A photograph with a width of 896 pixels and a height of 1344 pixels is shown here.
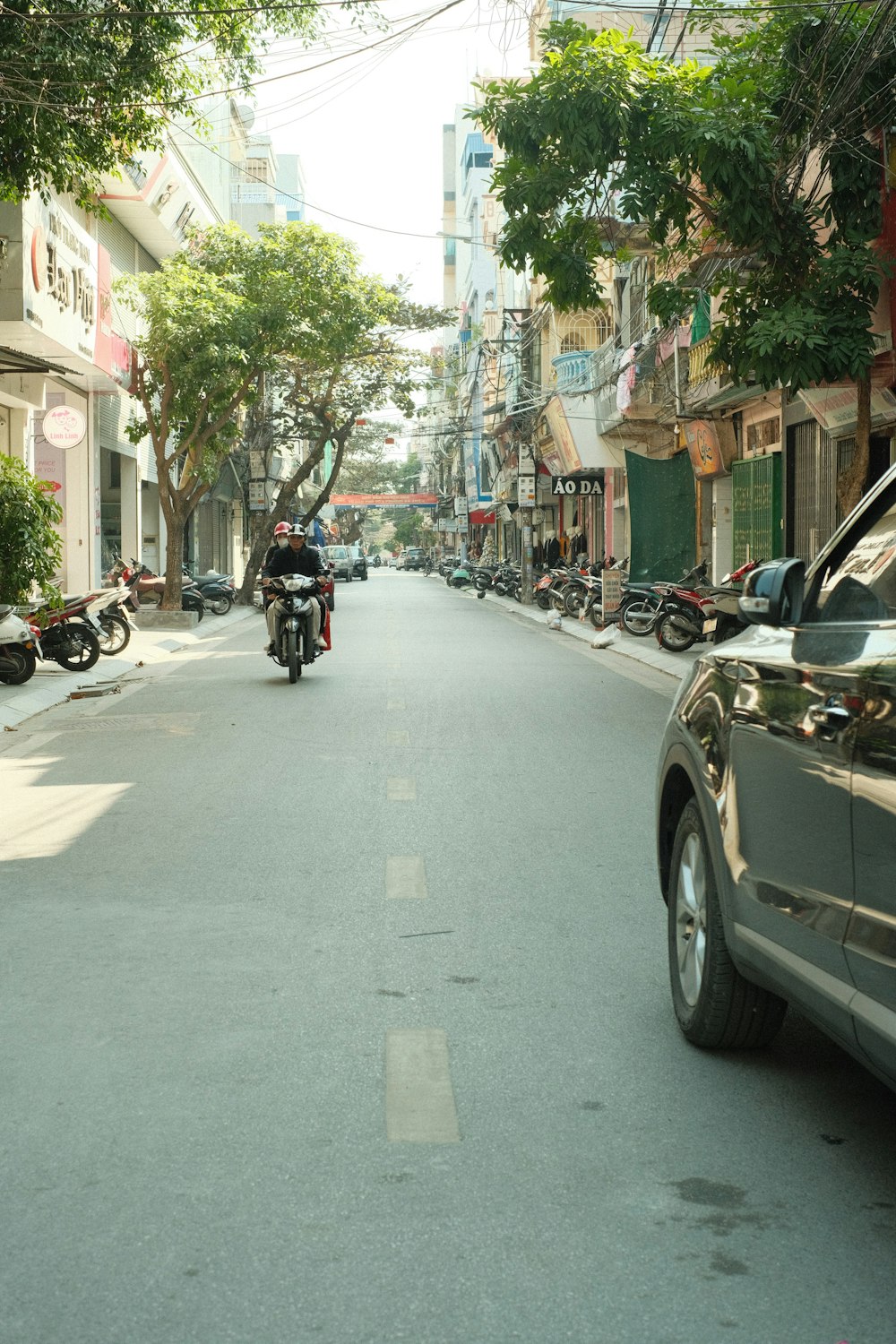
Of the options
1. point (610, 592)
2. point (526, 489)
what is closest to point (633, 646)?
point (610, 592)

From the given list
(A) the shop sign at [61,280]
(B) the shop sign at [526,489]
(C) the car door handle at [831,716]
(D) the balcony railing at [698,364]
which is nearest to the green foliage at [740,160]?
(A) the shop sign at [61,280]

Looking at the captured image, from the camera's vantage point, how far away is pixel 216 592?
111 feet

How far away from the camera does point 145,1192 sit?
347 centimetres

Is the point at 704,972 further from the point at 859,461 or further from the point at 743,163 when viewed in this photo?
the point at 859,461

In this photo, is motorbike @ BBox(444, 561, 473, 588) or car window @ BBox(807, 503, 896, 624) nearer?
car window @ BBox(807, 503, 896, 624)

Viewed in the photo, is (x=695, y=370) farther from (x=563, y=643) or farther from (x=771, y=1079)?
(x=771, y=1079)

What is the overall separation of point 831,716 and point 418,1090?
1.59m

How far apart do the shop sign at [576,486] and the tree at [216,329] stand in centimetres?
961

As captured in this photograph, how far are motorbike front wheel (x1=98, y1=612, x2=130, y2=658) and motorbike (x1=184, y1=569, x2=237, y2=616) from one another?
13.2 metres

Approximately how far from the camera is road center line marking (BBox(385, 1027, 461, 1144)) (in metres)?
3.86

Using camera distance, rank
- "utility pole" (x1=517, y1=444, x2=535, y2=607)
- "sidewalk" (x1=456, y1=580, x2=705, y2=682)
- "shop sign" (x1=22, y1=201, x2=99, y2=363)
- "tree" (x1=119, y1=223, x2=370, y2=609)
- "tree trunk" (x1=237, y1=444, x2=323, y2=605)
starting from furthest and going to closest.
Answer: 1. "utility pole" (x1=517, y1=444, x2=535, y2=607)
2. "tree trunk" (x1=237, y1=444, x2=323, y2=605)
3. "tree" (x1=119, y1=223, x2=370, y2=609)
4. "shop sign" (x1=22, y1=201, x2=99, y2=363)
5. "sidewalk" (x1=456, y1=580, x2=705, y2=682)

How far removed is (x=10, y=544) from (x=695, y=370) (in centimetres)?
1396

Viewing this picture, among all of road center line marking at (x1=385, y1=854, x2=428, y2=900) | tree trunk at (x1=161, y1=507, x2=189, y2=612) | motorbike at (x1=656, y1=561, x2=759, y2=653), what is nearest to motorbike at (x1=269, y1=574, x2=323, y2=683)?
motorbike at (x1=656, y1=561, x2=759, y2=653)

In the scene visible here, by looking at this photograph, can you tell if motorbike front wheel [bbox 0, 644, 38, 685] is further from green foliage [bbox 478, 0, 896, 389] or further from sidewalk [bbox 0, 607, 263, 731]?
green foliage [bbox 478, 0, 896, 389]
